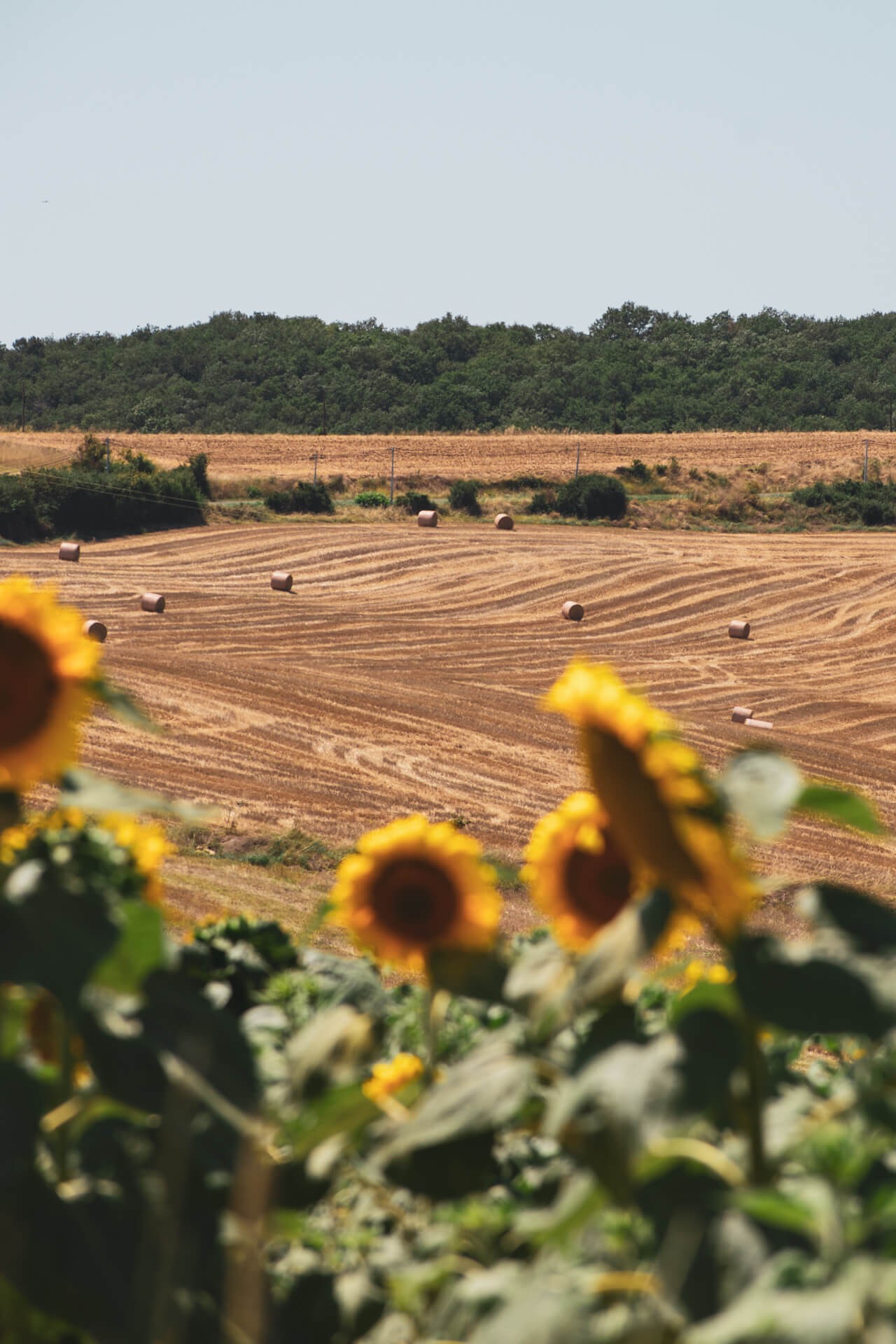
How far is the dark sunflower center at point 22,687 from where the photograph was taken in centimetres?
167

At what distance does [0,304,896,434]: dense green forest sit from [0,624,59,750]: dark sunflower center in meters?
81.8

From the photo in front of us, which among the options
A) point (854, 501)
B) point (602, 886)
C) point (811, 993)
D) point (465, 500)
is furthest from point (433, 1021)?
point (854, 501)

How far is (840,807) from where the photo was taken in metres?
1.58

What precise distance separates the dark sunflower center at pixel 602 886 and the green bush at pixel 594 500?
5302cm

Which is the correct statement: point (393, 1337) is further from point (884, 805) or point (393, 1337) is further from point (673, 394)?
point (673, 394)

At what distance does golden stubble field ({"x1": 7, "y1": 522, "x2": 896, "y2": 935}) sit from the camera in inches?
993

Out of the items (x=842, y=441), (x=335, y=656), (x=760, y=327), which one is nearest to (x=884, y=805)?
(x=335, y=656)

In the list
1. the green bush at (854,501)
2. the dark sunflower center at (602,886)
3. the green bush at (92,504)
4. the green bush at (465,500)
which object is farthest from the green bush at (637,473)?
the dark sunflower center at (602,886)

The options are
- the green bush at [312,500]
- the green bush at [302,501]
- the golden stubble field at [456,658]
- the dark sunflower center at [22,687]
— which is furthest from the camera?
the green bush at [312,500]

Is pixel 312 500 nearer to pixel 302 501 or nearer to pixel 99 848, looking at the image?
pixel 302 501

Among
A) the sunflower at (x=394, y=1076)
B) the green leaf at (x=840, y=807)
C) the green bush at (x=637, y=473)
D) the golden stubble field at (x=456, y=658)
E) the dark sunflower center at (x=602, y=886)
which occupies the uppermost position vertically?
the green leaf at (x=840, y=807)

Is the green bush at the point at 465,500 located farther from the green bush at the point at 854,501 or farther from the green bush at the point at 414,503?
the green bush at the point at 854,501

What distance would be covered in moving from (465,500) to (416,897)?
173 ft

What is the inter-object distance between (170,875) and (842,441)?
5843cm
